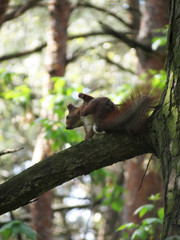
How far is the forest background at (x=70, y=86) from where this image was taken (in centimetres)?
403

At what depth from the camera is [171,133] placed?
1.90 meters

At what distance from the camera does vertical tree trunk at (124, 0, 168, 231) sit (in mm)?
5711

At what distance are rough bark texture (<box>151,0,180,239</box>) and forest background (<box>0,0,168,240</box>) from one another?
37.2 inches

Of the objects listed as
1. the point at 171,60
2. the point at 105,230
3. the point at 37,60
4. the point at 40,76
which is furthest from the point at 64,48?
the point at 171,60

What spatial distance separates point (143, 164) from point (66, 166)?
4.09 m

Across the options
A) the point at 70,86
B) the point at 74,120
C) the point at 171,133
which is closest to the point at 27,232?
the point at 74,120

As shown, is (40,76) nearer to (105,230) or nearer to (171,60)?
(105,230)

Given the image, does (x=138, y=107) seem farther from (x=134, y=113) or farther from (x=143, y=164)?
(x=143, y=164)

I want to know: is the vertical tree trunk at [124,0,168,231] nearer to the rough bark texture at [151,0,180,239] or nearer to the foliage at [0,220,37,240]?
the foliage at [0,220,37,240]

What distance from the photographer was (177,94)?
195 centimetres

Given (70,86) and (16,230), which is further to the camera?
(70,86)

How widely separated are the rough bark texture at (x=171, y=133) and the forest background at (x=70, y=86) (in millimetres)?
945

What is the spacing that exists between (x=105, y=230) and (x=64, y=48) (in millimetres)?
3814

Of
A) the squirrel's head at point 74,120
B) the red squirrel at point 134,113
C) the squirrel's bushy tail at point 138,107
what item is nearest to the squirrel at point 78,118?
the squirrel's head at point 74,120
